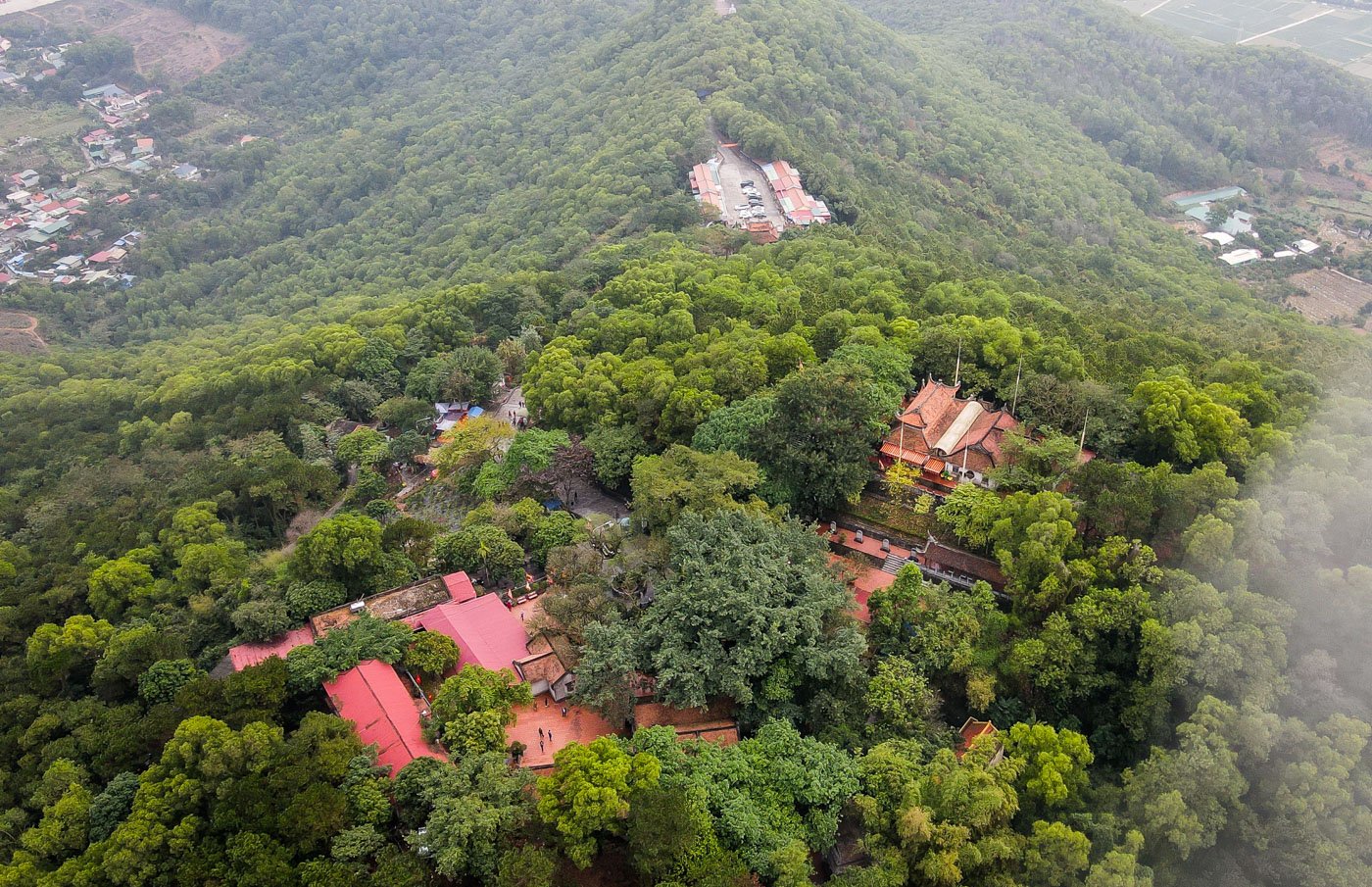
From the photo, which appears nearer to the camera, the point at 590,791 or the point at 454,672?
the point at 590,791

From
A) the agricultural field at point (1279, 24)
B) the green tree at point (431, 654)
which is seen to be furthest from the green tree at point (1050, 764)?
the agricultural field at point (1279, 24)

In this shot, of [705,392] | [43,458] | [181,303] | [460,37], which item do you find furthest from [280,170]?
[705,392]

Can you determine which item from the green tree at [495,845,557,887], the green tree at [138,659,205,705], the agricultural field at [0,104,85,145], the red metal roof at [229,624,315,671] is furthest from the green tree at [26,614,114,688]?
the agricultural field at [0,104,85,145]

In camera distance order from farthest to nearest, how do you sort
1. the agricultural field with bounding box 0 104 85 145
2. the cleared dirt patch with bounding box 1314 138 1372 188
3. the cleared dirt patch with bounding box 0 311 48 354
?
the agricultural field with bounding box 0 104 85 145
the cleared dirt patch with bounding box 1314 138 1372 188
the cleared dirt patch with bounding box 0 311 48 354

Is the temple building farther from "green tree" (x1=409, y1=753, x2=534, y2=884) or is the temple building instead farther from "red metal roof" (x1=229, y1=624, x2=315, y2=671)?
"red metal roof" (x1=229, y1=624, x2=315, y2=671)

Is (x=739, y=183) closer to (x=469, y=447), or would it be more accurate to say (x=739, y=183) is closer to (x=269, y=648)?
(x=469, y=447)

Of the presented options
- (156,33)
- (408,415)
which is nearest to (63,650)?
(408,415)

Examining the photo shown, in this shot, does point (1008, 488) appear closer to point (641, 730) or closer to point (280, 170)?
point (641, 730)
